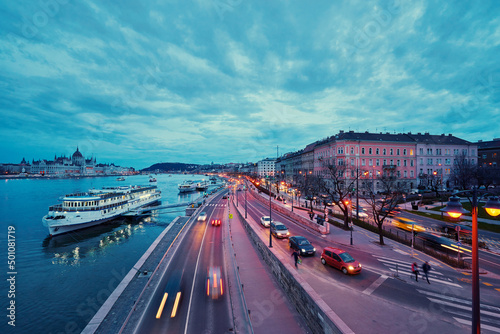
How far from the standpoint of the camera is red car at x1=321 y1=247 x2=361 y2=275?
17703 millimetres

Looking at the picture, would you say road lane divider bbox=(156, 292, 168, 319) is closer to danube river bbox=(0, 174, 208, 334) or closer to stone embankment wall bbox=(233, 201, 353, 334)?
danube river bbox=(0, 174, 208, 334)

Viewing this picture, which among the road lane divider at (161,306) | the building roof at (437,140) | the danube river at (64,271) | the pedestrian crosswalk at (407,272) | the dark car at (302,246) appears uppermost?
the building roof at (437,140)

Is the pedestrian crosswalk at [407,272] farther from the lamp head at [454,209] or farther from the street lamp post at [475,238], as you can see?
the street lamp post at [475,238]

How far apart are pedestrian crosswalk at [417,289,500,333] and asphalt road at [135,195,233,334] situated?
1270 cm

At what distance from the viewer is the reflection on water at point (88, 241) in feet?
109

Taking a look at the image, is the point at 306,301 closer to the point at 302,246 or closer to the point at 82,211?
the point at 302,246

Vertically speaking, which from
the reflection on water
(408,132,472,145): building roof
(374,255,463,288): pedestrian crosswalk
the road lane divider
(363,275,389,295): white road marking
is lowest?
the reflection on water

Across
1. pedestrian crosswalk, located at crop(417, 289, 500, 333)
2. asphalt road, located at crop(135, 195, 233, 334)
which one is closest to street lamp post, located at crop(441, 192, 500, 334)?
pedestrian crosswalk, located at crop(417, 289, 500, 333)

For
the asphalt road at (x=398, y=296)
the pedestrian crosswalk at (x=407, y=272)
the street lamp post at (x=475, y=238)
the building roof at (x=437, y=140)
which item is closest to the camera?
the street lamp post at (x=475, y=238)

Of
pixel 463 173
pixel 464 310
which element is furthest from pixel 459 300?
pixel 463 173

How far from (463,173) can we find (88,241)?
282 ft

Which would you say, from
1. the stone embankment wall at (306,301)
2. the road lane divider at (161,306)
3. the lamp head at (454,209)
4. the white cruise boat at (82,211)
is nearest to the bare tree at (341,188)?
the stone embankment wall at (306,301)

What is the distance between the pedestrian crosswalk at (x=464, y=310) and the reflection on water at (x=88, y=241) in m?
38.4

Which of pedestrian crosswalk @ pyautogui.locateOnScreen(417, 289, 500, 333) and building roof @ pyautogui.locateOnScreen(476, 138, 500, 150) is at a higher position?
building roof @ pyautogui.locateOnScreen(476, 138, 500, 150)
